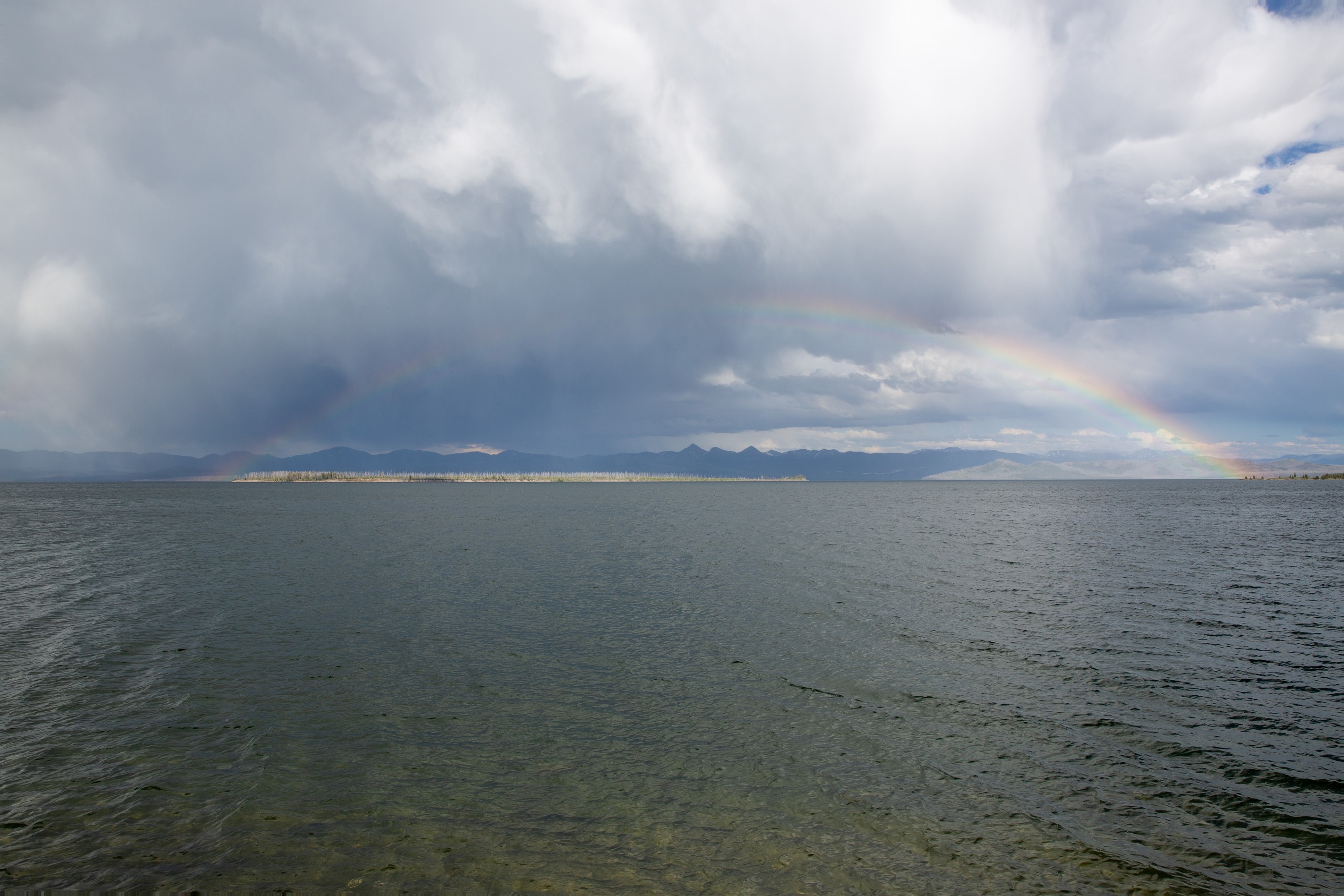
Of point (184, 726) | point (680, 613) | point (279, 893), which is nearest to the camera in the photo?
point (279, 893)

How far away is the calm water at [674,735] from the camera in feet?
44.0

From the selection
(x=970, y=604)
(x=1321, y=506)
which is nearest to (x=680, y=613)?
(x=970, y=604)

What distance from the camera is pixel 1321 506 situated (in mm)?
156875

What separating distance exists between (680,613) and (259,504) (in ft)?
585

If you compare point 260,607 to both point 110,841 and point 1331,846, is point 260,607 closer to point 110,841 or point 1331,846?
point 110,841

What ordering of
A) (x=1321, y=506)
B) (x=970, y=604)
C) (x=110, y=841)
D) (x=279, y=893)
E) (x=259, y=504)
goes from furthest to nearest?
(x=259, y=504) → (x=1321, y=506) → (x=970, y=604) → (x=110, y=841) → (x=279, y=893)

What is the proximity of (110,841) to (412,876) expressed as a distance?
671 centimetres

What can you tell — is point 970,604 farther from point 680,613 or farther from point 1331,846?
point 1331,846

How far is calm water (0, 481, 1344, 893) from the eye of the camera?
1341 centimetres

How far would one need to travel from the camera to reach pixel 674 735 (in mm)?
19859

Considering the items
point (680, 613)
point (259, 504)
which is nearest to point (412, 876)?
point (680, 613)

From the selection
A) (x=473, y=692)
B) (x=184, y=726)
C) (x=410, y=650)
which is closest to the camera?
(x=184, y=726)

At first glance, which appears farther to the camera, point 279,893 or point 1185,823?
point 1185,823

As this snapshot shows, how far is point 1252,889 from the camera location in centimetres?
1271
